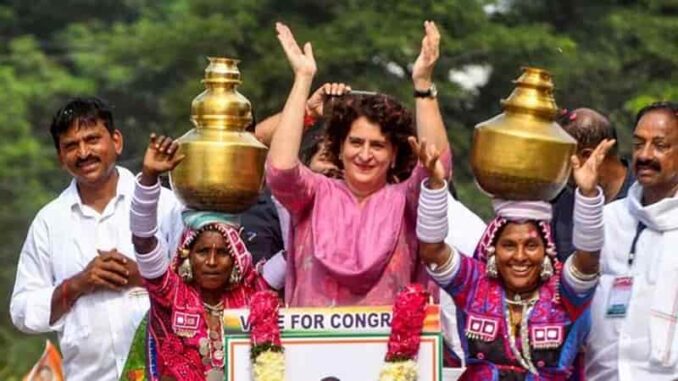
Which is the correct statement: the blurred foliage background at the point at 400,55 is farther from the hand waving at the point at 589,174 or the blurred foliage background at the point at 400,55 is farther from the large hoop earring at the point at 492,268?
the hand waving at the point at 589,174

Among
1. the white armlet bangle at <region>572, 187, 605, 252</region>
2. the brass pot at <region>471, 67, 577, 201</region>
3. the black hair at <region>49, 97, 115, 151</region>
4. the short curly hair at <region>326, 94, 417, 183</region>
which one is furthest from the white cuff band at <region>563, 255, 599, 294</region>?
the black hair at <region>49, 97, 115, 151</region>

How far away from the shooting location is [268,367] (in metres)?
8.92

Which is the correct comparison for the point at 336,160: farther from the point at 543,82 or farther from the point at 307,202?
the point at 543,82

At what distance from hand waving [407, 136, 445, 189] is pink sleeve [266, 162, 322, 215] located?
1.64 feet

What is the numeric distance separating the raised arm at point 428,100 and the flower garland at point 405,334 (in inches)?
22.6

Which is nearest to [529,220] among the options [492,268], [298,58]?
[492,268]

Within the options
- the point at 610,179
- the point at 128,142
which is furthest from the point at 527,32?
the point at 610,179

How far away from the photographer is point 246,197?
30.6 ft

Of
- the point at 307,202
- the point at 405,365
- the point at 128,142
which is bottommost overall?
the point at 405,365

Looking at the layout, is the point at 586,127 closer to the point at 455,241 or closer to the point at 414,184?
the point at 455,241

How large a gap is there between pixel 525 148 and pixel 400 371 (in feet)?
3.01

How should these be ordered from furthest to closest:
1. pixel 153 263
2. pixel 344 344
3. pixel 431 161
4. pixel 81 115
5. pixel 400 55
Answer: pixel 400 55
pixel 81 115
pixel 153 263
pixel 344 344
pixel 431 161

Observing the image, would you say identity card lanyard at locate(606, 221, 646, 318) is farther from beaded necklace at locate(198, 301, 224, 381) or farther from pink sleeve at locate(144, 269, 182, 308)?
pink sleeve at locate(144, 269, 182, 308)

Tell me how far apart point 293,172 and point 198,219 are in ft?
1.74
